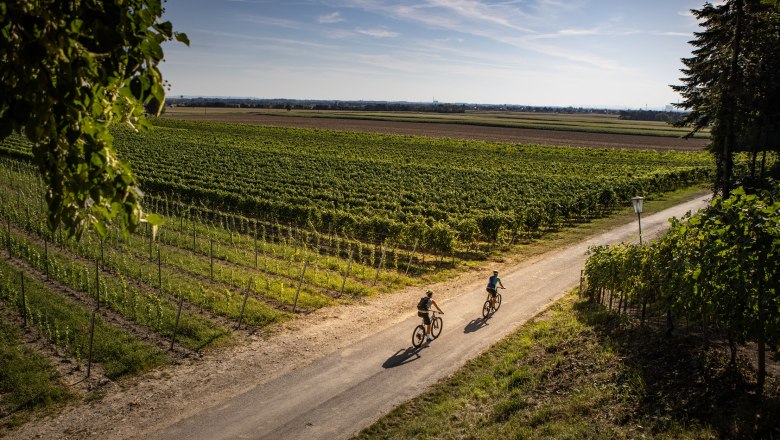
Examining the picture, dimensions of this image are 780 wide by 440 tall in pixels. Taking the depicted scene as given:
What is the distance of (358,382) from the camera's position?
13.5 meters

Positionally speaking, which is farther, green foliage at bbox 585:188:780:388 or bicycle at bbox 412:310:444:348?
bicycle at bbox 412:310:444:348

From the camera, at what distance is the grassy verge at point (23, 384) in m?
11.6

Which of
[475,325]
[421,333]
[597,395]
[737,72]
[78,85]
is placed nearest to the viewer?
[78,85]

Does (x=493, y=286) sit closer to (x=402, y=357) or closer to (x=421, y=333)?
(x=421, y=333)

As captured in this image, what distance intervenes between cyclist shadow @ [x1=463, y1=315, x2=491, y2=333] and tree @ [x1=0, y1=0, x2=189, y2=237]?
14.7 meters

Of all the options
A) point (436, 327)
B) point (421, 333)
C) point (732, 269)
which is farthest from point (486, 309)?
point (732, 269)

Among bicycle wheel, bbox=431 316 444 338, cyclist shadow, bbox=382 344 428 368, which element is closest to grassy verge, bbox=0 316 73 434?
cyclist shadow, bbox=382 344 428 368

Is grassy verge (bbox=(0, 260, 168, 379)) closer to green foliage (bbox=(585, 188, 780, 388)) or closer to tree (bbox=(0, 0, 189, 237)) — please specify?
tree (bbox=(0, 0, 189, 237))

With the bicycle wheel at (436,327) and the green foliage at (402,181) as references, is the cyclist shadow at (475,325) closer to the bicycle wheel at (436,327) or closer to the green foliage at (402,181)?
the bicycle wheel at (436,327)

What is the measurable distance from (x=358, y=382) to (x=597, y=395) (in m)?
5.71

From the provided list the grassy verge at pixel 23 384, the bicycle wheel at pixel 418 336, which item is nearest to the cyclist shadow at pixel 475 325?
the bicycle wheel at pixel 418 336

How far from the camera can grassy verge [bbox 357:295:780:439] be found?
9.12 metres

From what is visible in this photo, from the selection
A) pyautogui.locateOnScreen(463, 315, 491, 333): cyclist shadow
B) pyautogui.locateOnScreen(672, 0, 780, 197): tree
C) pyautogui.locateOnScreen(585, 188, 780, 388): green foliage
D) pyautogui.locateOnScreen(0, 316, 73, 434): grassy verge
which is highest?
pyautogui.locateOnScreen(672, 0, 780, 197): tree

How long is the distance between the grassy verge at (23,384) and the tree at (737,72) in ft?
97.9
